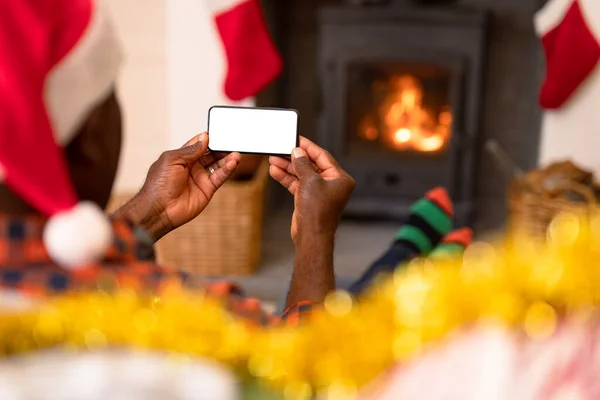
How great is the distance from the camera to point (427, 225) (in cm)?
97

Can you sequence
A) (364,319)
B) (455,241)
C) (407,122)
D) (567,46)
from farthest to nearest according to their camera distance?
(407,122), (567,46), (455,241), (364,319)

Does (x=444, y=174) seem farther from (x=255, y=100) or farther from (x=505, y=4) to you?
(x=255, y=100)

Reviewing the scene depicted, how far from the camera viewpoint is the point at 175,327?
0.17 metres

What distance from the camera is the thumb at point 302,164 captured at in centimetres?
33

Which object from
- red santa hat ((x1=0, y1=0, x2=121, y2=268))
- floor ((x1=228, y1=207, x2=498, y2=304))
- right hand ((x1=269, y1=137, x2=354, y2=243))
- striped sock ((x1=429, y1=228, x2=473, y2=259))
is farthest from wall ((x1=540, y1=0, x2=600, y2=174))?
red santa hat ((x1=0, y1=0, x2=121, y2=268))

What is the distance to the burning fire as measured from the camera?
1705 millimetres

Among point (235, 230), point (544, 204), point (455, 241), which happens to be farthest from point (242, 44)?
point (544, 204)

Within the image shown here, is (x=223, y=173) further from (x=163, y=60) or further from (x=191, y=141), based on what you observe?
(x=163, y=60)

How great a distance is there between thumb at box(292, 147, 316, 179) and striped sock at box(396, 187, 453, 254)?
57cm

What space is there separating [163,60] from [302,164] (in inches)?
43.9

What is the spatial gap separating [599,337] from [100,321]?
133 millimetres

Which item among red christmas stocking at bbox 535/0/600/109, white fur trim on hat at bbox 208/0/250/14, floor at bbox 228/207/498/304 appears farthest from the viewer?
red christmas stocking at bbox 535/0/600/109

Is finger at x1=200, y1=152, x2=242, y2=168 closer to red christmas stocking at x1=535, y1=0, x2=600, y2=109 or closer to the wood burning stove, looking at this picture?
red christmas stocking at x1=535, y1=0, x2=600, y2=109

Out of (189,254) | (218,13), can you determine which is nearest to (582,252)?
(189,254)
